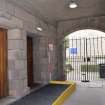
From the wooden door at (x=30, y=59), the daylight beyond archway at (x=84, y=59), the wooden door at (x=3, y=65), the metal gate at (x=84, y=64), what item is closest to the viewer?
the wooden door at (x=3, y=65)

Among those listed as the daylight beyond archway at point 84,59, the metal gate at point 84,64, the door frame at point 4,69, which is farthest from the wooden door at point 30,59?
the daylight beyond archway at point 84,59

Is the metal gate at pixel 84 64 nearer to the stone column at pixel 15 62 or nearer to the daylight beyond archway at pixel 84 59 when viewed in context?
the daylight beyond archway at pixel 84 59

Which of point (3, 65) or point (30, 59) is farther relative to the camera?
point (30, 59)

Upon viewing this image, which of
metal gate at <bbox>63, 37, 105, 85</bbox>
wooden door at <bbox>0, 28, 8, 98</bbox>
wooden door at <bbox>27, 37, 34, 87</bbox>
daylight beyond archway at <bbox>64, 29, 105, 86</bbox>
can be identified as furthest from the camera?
daylight beyond archway at <bbox>64, 29, 105, 86</bbox>

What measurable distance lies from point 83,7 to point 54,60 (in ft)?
10.5

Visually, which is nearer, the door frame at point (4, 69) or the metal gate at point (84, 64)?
the door frame at point (4, 69)

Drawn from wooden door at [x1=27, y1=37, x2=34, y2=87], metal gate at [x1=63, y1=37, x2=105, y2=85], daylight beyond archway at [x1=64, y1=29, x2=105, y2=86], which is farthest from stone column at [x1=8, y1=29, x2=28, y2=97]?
daylight beyond archway at [x1=64, y1=29, x2=105, y2=86]

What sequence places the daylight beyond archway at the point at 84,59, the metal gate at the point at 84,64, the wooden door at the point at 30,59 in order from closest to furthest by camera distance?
1. the wooden door at the point at 30,59
2. the metal gate at the point at 84,64
3. the daylight beyond archway at the point at 84,59

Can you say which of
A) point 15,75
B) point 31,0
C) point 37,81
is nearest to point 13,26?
point 31,0

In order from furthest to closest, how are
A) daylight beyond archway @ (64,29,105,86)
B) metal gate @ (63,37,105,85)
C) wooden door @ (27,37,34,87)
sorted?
daylight beyond archway @ (64,29,105,86) → metal gate @ (63,37,105,85) → wooden door @ (27,37,34,87)

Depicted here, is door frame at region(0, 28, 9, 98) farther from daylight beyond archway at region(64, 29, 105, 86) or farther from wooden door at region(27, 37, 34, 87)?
daylight beyond archway at region(64, 29, 105, 86)

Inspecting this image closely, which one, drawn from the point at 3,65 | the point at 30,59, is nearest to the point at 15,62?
the point at 3,65

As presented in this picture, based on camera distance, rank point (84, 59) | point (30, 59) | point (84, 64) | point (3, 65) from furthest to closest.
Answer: point (84, 64) < point (84, 59) < point (30, 59) < point (3, 65)

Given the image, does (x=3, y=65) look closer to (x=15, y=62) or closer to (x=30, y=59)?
(x=15, y=62)
